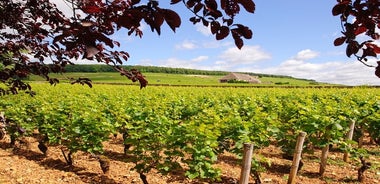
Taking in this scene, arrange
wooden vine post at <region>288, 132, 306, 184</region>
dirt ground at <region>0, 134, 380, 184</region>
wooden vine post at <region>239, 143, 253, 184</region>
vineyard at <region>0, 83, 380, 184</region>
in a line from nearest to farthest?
wooden vine post at <region>239, 143, 253, 184</region>, vineyard at <region>0, 83, 380, 184</region>, wooden vine post at <region>288, 132, 306, 184</region>, dirt ground at <region>0, 134, 380, 184</region>

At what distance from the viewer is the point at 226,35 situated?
1.82m

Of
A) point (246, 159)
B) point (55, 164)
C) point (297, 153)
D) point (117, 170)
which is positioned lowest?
point (55, 164)

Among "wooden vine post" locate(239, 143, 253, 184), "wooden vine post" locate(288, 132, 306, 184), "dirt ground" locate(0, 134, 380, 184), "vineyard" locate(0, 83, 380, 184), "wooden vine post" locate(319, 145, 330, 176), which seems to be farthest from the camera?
"wooden vine post" locate(319, 145, 330, 176)

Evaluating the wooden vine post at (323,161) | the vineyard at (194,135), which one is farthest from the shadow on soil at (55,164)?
the wooden vine post at (323,161)

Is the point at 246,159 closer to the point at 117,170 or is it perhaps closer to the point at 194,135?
the point at 194,135

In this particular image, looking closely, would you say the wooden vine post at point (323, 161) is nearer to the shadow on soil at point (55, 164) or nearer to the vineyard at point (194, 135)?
the vineyard at point (194, 135)

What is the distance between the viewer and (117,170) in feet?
26.9

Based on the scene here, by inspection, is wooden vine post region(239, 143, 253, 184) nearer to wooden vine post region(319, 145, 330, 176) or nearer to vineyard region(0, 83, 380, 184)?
vineyard region(0, 83, 380, 184)

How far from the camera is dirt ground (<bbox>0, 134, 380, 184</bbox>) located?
292 inches

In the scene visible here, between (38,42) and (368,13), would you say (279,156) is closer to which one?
(38,42)

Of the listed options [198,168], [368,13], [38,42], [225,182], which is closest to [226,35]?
[368,13]

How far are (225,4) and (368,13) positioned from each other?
2.26 ft

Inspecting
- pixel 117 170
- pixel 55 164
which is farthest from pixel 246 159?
pixel 55 164

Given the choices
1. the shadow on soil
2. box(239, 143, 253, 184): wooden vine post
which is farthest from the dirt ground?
box(239, 143, 253, 184): wooden vine post
